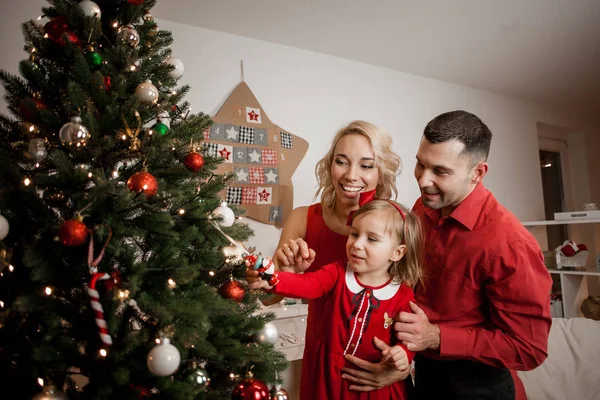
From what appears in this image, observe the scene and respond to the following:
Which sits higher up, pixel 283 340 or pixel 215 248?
pixel 215 248

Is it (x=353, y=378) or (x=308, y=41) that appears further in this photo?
(x=308, y=41)

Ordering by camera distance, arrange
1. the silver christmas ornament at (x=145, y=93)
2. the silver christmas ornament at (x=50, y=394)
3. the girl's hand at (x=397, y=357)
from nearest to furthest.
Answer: the silver christmas ornament at (x=50, y=394)
the silver christmas ornament at (x=145, y=93)
the girl's hand at (x=397, y=357)

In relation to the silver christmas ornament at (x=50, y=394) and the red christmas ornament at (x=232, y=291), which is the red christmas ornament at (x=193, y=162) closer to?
the red christmas ornament at (x=232, y=291)

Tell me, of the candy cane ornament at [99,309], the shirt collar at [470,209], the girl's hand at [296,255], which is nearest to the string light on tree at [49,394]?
the candy cane ornament at [99,309]

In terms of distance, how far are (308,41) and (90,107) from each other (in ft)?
7.46

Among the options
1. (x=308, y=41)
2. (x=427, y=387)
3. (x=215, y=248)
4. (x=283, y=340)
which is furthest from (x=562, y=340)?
(x=308, y=41)

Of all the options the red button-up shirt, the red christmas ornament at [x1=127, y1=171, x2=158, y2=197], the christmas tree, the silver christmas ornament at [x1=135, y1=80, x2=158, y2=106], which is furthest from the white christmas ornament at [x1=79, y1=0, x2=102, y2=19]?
the red button-up shirt

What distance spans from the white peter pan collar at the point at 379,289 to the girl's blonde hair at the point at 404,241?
31 millimetres

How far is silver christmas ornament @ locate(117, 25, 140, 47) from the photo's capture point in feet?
3.35

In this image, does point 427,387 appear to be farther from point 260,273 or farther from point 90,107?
point 90,107

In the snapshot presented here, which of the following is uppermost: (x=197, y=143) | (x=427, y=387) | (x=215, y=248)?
(x=197, y=143)

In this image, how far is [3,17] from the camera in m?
2.13

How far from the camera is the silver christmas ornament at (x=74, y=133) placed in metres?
0.87

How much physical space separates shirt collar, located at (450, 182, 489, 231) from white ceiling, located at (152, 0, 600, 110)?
5.14 ft
